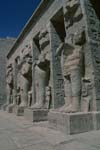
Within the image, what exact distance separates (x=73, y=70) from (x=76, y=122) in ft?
3.35

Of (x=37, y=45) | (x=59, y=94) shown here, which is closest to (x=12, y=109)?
(x=37, y=45)

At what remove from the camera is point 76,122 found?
10.3 ft

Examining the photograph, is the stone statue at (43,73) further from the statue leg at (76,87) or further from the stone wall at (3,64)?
the stone wall at (3,64)

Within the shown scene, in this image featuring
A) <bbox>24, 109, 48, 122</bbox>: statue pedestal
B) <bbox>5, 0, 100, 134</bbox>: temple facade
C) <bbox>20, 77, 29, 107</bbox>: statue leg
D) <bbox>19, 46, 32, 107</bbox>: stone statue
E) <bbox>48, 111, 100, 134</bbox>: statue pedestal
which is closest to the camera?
<bbox>48, 111, 100, 134</bbox>: statue pedestal

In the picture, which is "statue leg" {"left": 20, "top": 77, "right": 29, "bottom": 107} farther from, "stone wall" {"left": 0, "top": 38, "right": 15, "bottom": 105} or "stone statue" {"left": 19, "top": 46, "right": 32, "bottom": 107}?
"stone wall" {"left": 0, "top": 38, "right": 15, "bottom": 105}

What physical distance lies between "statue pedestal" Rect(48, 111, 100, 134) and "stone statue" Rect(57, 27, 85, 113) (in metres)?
0.23

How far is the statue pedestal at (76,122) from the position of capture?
3.09 m

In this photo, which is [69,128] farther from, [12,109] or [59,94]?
[12,109]

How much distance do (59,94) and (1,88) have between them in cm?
790

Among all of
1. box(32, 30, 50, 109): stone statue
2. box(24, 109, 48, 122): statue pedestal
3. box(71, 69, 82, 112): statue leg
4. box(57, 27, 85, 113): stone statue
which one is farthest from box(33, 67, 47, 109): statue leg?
box(71, 69, 82, 112): statue leg

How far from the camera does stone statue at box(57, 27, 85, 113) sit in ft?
11.8

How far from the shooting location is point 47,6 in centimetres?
581

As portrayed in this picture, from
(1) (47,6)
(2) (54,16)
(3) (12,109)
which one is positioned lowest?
(3) (12,109)

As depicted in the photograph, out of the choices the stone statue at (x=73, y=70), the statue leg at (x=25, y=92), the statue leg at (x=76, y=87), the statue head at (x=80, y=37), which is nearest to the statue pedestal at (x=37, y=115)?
the stone statue at (x=73, y=70)
